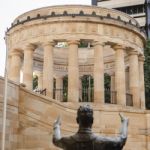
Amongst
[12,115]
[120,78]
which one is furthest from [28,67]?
[12,115]

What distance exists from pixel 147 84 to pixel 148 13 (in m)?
47.5

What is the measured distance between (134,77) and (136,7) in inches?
2396

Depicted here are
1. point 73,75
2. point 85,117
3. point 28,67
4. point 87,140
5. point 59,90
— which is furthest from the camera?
point 59,90

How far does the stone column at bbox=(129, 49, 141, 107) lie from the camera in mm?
34031

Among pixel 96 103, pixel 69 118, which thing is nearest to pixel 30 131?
pixel 69 118

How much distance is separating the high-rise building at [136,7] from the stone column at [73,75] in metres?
60.1

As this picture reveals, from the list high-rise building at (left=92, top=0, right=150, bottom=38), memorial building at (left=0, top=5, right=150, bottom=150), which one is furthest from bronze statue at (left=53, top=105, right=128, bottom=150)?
high-rise building at (left=92, top=0, right=150, bottom=38)

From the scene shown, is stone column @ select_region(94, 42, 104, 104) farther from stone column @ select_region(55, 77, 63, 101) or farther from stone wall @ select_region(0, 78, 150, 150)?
stone column @ select_region(55, 77, 63, 101)

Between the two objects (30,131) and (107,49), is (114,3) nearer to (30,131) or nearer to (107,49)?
(107,49)

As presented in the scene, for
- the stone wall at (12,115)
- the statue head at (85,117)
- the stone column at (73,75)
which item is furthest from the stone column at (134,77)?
the statue head at (85,117)

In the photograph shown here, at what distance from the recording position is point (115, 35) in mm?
33531

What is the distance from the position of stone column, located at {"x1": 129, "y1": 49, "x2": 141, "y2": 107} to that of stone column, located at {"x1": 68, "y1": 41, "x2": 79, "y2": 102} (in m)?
5.39

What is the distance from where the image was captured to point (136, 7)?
92.7m

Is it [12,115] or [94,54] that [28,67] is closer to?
[94,54]
